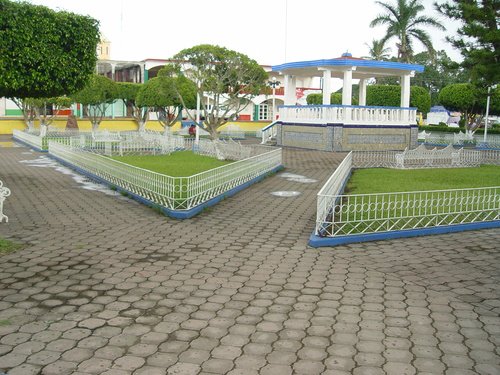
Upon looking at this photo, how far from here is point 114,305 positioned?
5.71m

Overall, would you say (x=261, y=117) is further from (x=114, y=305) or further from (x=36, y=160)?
(x=114, y=305)

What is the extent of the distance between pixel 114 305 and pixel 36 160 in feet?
58.0

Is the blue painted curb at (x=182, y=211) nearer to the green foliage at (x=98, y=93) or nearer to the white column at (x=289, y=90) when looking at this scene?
the white column at (x=289, y=90)

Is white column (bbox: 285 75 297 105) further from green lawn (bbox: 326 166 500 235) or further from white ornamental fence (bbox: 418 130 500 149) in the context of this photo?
green lawn (bbox: 326 166 500 235)

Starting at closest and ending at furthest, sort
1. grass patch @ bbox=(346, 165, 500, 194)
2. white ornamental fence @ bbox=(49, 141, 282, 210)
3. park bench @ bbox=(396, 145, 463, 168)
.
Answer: white ornamental fence @ bbox=(49, 141, 282, 210), grass patch @ bbox=(346, 165, 500, 194), park bench @ bbox=(396, 145, 463, 168)

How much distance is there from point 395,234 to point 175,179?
19.2 feet

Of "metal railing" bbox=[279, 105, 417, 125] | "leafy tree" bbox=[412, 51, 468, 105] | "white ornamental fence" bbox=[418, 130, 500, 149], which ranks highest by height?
"leafy tree" bbox=[412, 51, 468, 105]

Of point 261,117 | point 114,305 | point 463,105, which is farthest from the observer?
point 261,117

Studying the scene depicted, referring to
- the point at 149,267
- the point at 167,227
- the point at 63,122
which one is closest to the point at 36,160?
the point at 167,227

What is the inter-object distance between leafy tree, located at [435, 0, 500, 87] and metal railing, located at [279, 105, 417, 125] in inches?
316

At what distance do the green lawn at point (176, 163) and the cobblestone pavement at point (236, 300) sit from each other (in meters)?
7.13

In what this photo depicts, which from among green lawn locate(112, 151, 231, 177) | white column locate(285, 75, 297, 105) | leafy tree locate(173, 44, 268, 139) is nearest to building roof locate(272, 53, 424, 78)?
white column locate(285, 75, 297, 105)

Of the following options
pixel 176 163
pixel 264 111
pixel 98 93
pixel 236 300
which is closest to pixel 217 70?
pixel 176 163

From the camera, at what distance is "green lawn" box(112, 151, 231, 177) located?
1739 cm
